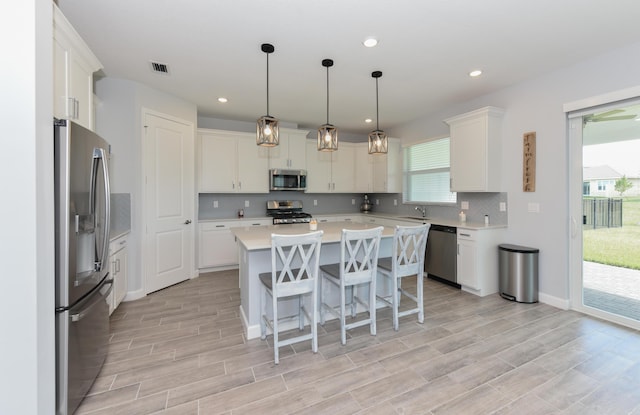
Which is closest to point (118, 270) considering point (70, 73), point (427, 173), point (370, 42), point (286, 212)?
point (70, 73)

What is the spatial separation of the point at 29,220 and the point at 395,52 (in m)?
3.15

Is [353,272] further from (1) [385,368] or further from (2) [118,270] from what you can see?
(2) [118,270]

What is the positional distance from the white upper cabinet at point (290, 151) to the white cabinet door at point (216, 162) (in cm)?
74

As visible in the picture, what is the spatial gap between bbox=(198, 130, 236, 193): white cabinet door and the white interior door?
0.47m

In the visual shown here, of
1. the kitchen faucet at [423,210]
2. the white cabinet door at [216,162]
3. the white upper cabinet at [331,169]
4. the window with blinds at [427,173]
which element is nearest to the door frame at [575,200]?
the window with blinds at [427,173]

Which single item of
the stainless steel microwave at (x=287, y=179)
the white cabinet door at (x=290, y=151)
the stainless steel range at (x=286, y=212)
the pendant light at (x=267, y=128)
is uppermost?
the white cabinet door at (x=290, y=151)

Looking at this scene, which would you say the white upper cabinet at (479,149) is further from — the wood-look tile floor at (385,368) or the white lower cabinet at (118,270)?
the white lower cabinet at (118,270)

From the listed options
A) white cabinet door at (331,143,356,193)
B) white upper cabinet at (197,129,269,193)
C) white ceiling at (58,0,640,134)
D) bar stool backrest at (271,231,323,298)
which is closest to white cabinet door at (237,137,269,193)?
white upper cabinet at (197,129,269,193)

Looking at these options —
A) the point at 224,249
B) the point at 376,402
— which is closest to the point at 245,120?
the point at 224,249

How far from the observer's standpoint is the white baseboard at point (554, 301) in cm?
328

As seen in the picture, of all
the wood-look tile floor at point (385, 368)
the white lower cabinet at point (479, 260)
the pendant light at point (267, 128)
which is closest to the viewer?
the wood-look tile floor at point (385, 368)

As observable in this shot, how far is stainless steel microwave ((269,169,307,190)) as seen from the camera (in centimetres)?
539

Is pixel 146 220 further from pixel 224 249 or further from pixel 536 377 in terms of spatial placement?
pixel 536 377

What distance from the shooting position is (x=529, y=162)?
142 inches
